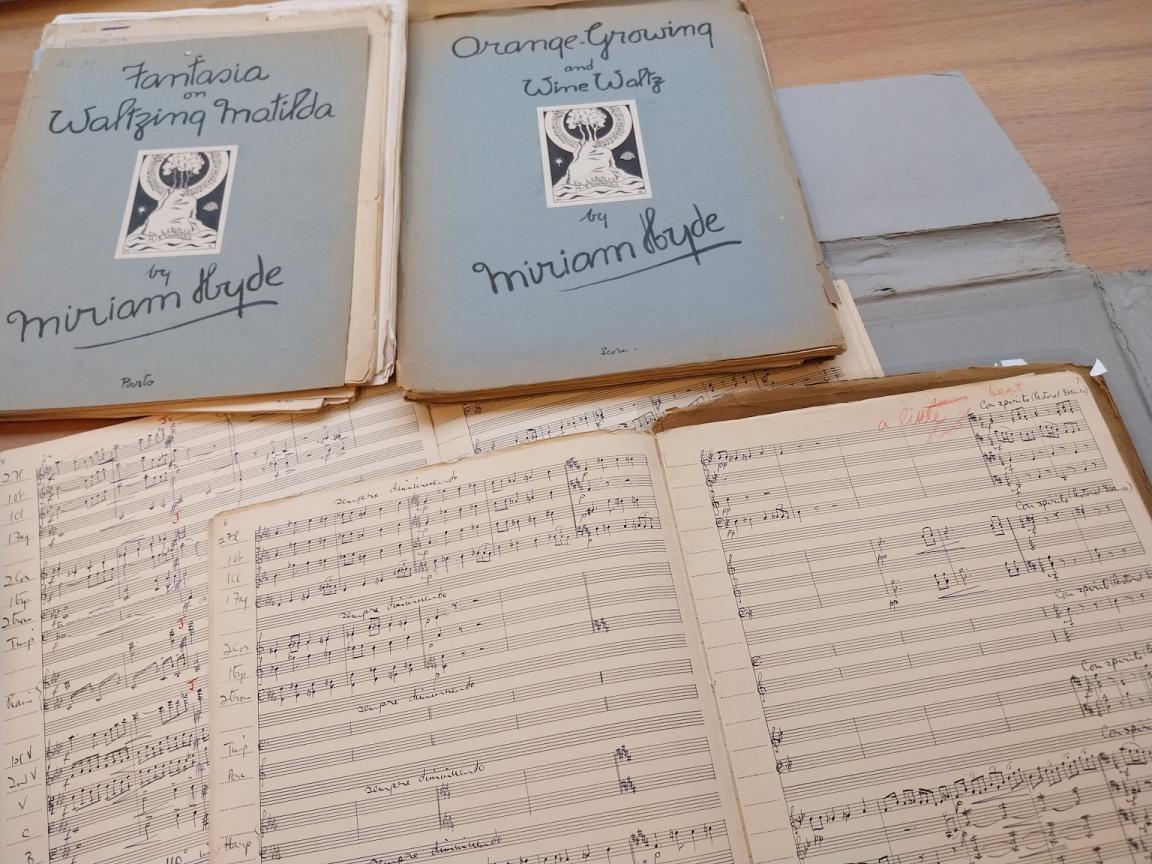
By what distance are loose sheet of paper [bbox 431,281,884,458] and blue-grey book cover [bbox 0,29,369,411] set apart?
9 centimetres

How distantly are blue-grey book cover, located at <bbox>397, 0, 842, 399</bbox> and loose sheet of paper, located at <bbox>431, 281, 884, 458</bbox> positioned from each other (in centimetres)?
2

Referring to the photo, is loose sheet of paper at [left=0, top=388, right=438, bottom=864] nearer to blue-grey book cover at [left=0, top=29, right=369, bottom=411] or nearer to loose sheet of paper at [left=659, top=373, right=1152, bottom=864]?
blue-grey book cover at [left=0, top=29, right=369, bottom=411]

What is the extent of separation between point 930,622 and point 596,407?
0.24 metres

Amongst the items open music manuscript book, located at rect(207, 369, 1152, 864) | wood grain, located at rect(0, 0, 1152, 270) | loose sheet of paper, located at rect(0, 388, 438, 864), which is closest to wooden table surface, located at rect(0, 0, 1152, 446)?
wood grain, located at rect(0, 0, 1152, 270)

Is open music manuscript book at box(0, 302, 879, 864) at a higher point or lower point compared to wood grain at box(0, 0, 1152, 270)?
lower

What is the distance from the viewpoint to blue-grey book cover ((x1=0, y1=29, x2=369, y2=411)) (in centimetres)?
55

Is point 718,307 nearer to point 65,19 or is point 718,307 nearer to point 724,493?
point 724,493

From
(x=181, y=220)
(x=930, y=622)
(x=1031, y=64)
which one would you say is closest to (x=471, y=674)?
(x=930, y=622)

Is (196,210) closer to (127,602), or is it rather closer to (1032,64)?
(127,602)

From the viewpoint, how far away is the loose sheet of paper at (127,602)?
47cm

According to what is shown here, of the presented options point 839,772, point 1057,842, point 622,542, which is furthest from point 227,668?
point 1057,842
